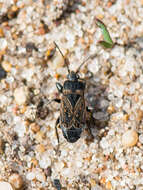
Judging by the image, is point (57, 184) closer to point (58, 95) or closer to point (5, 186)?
point (5, 186)

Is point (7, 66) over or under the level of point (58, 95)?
over

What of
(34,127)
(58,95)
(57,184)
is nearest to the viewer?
(57,184)

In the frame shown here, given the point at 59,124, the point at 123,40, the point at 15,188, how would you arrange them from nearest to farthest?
the point at 15,188 → the point at 59,124 → the point at 123,40

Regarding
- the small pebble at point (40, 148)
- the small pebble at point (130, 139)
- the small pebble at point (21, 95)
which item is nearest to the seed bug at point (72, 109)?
the small pebble at point (40, 148)

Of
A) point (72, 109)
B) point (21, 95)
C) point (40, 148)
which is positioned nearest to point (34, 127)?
point (40, 148)

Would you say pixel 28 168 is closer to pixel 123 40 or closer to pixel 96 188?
pixel 96 188

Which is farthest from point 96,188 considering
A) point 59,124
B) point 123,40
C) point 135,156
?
point 123,40
